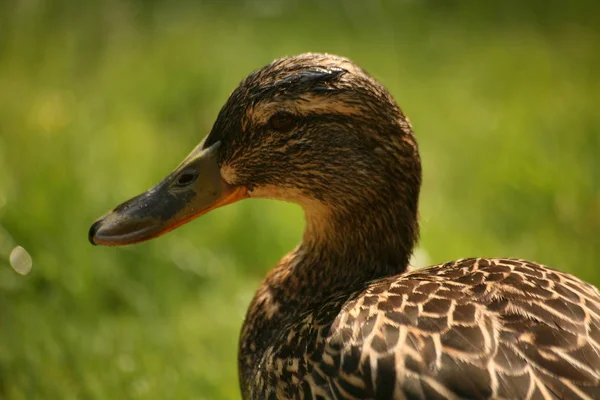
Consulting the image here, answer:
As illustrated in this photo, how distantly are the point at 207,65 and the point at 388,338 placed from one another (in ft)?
9.83

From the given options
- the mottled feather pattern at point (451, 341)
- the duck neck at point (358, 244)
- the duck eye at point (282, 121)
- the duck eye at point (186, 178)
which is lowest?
the mottled feather pattern at point (451, 341)

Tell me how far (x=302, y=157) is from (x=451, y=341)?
0.64 metres

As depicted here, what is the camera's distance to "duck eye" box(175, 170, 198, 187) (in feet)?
6.18

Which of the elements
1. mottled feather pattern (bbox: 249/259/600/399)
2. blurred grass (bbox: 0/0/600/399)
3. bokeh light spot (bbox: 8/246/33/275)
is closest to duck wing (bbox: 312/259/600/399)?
mottled feather pattern (bbox: 249/259/600/399)

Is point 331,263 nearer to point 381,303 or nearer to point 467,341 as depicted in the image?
point 381,303

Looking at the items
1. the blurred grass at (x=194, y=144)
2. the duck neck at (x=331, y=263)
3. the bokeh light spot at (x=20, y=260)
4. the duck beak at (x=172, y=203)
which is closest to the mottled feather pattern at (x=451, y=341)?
the duck neck at (x=331, y=263)

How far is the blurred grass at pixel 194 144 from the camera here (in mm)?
2568

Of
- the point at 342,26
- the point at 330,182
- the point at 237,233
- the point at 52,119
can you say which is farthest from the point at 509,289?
the point at 342,26

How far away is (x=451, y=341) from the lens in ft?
4.71

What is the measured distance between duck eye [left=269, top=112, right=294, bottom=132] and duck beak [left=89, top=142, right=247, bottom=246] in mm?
160

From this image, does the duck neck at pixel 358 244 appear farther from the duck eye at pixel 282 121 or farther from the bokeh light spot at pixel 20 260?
the bokeh light spot at pixel 20 260

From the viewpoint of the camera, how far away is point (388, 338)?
1.47 meters

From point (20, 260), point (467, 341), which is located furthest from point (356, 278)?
point (20, 260)

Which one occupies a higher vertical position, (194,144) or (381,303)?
(194,144)
